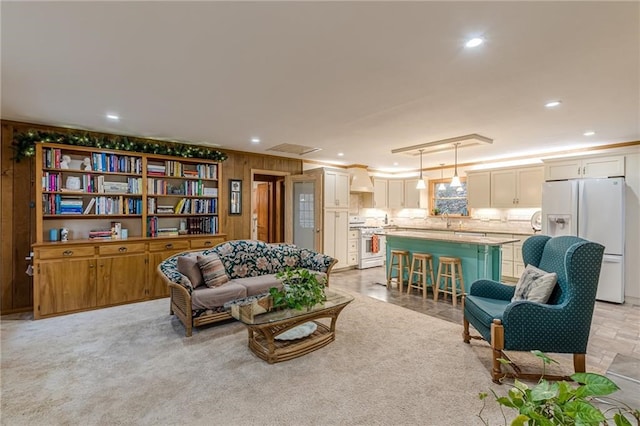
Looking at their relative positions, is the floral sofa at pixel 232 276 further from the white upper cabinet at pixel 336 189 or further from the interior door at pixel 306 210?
the white upper cabinet at pixel 336 189

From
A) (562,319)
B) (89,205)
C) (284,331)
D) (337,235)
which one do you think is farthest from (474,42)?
(89,205)

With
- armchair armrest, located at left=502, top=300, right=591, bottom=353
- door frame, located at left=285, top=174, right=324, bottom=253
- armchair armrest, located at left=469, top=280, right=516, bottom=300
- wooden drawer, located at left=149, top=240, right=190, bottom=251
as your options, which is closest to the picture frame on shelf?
door frame, located at left=285, top=174, right=324, bottom=253

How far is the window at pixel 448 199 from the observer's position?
7.12m

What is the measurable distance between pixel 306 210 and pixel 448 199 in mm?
3617

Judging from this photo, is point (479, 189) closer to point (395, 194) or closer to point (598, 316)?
point (395, 194)

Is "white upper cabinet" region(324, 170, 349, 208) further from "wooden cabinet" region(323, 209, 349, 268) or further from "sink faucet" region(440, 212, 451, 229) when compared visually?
"sink faucet" region(440, 212, 451, 229)

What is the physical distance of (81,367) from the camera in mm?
2572

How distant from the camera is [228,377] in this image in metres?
2.42

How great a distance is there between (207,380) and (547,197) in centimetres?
558

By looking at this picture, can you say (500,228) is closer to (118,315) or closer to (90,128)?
(118,315)

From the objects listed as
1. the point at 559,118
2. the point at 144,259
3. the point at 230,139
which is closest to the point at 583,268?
the point at 559,118

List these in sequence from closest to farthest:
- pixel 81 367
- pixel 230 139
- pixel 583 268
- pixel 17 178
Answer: pixel 583 268 → pixel 81 367 → pixel 17 178 → pixel 230 139

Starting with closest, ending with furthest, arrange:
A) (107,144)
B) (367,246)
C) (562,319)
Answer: (562,319) → (107,144) → (367,246)

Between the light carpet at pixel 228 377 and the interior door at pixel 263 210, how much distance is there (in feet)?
13.2
